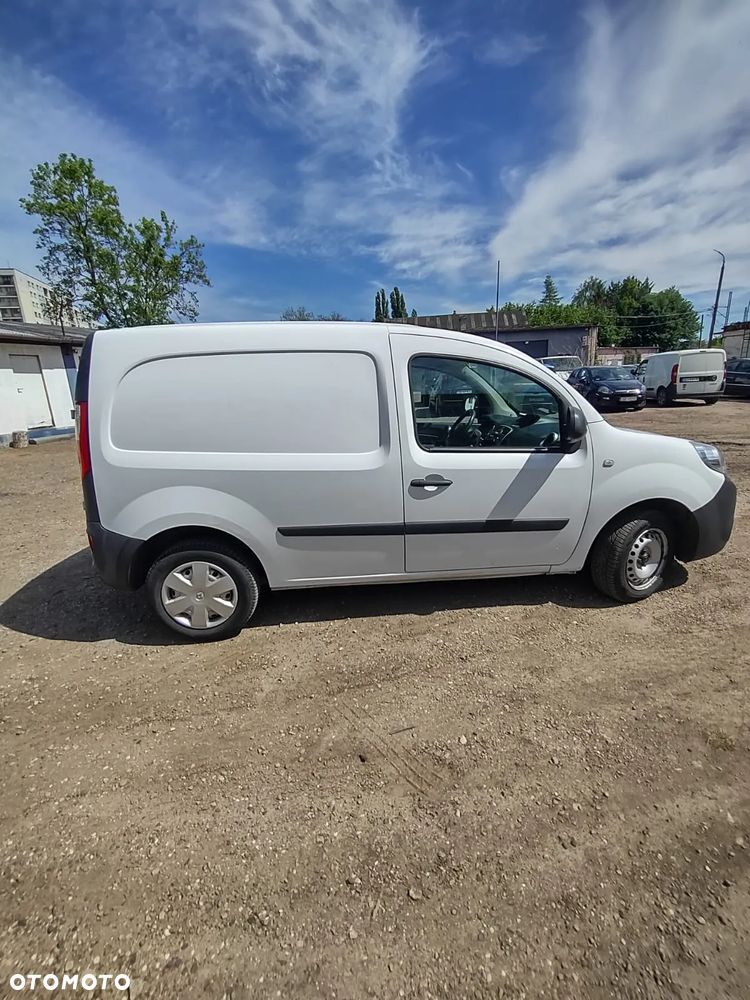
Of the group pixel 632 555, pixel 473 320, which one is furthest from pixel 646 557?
pixel 473 320

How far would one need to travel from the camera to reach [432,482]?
283 cm

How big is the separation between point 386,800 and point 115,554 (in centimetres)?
206

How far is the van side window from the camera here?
9.45 ft

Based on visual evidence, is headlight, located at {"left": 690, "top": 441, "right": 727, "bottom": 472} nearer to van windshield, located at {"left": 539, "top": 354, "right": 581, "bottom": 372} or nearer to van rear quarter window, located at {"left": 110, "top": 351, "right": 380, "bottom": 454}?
van rear quarter window, located at {"left": 110, "top": 351, "right": 380, "bottom": 454}

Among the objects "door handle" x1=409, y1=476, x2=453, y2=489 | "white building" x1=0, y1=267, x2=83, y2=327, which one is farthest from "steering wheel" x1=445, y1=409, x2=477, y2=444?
"white building" x1=0, y1=267, x2=83, y2=327

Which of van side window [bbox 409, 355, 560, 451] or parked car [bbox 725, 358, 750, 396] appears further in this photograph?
parked car [bbox 725, 358, 750, 396]

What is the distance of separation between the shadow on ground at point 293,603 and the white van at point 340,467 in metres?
0.33

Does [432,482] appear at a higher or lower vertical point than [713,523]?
higher

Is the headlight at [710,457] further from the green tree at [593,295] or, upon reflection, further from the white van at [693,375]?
the green tree at [593,295]

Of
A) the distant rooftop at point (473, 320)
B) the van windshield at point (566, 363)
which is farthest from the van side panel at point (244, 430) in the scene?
the distant rooftop at point (473, 320)

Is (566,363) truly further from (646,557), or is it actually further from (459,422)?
(459,422)

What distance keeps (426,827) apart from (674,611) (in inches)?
96.7

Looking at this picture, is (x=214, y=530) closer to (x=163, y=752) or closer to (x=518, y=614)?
(x=163, y=752)

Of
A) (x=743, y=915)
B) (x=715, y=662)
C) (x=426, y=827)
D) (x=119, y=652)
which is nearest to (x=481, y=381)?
(x=715, y=662)
